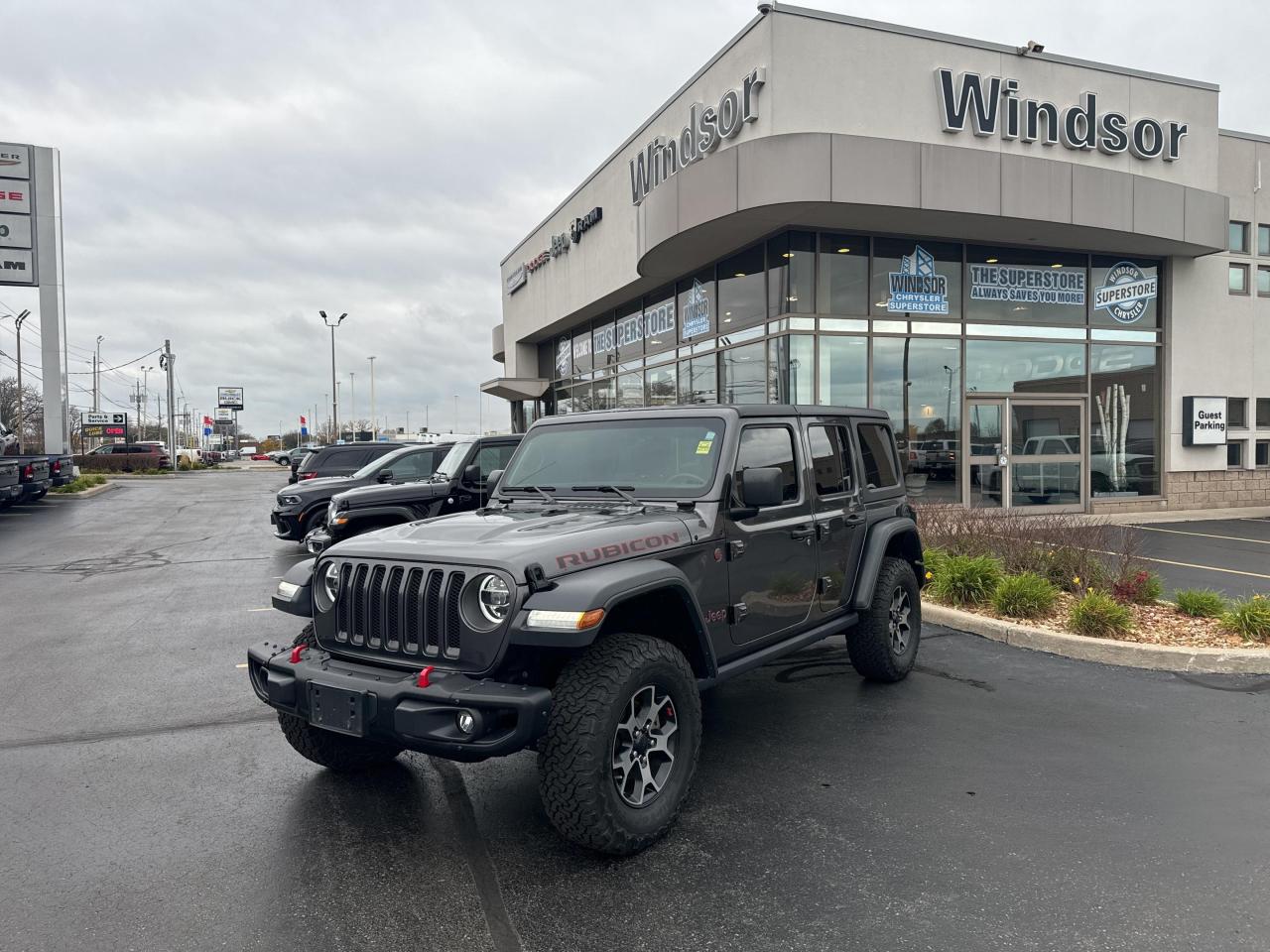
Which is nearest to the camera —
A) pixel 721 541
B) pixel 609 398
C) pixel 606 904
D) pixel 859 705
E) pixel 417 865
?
pixel 606 904

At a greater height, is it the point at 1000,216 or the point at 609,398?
the point at 1000,216

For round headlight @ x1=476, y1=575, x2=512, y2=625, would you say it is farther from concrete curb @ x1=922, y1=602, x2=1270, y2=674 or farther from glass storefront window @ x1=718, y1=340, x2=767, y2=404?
glass storefront window @ x1=718, y1=340, x2=767, y2=404

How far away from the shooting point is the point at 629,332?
20047 millimetres

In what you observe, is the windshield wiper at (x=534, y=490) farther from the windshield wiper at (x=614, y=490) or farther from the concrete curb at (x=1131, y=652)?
the concrete curb at (x=1131, y=652)

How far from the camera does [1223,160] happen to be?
1666cm

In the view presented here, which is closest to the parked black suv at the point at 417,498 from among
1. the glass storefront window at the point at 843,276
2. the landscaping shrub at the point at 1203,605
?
the glass storefront window at the point at 843,276

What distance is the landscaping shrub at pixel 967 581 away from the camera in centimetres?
761

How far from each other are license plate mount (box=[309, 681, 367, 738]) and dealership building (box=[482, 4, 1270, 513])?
10366 millimetres

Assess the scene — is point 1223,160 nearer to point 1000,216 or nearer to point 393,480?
point 1000,216

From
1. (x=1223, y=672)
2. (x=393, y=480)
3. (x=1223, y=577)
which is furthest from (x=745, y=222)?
(x=1223, y=672)

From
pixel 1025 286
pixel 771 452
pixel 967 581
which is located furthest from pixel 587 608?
pixel 1025 286

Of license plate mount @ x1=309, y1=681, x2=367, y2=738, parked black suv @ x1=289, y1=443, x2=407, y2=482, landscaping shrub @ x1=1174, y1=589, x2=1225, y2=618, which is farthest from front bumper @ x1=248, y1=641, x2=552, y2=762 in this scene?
parked black suv @ x1=289, y1=443, x2=407, y2=482

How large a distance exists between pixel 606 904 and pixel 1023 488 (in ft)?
48.3

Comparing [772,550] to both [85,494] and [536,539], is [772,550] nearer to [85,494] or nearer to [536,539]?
[536,539]
